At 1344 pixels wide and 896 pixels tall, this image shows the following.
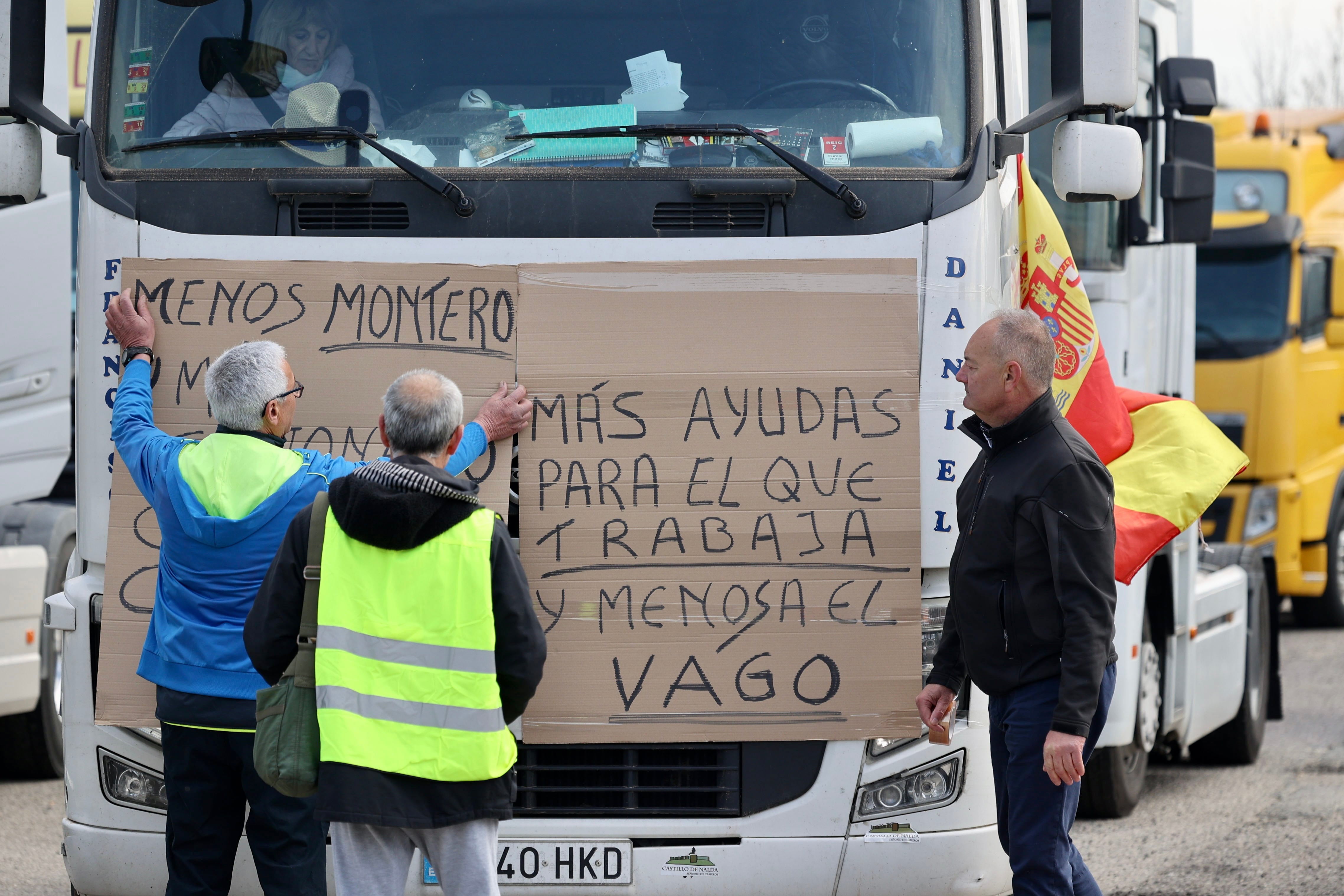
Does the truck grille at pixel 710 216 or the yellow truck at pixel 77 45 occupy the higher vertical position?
the yellow truck at pixel 77 45

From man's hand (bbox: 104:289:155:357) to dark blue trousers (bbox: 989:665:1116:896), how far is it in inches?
96.5

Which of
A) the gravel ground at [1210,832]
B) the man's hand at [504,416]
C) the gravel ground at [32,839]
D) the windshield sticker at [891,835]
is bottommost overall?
the gravel ground at [32,839]

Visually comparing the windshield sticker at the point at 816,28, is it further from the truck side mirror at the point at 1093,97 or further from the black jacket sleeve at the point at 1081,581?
the black jacket sleeve at the point at 1081,581

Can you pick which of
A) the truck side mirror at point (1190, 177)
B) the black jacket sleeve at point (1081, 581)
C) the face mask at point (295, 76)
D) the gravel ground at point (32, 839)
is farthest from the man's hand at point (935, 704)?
the gravel ground at point (32, 839)

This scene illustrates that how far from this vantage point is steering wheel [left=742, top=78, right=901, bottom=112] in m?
4.67

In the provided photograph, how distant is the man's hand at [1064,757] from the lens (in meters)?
3.85

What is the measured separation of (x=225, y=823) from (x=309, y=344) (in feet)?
A: 4.23

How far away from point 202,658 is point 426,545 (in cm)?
93

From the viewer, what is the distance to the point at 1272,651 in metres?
9.02

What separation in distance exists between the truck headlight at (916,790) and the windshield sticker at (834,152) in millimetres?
1607

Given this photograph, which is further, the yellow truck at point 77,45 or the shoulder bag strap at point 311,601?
the yellow truck at point 77,45

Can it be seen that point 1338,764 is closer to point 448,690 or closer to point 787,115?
point 787,115

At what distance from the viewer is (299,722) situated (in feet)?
12.5

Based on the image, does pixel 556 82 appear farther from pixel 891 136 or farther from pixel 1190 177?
pixel 1190 177
